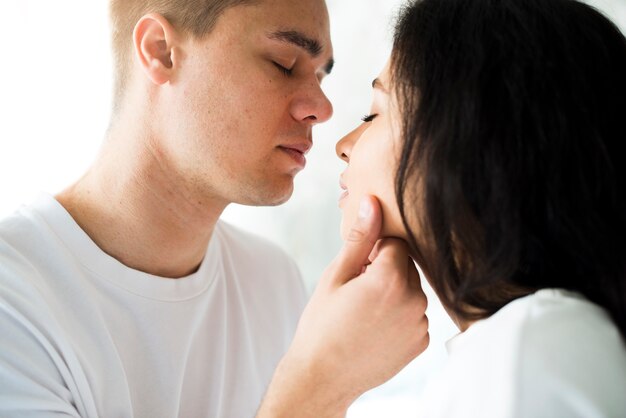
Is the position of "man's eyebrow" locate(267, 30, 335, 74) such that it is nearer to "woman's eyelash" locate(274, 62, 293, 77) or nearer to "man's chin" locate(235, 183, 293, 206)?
"woman's eyelash" locate(274, 62, 293, 77)

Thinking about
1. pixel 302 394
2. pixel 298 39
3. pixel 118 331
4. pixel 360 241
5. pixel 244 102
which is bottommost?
pixel 302 394

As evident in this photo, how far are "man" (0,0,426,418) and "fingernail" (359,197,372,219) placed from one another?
0.37m

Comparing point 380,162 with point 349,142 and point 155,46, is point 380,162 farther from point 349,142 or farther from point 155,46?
point 155,46

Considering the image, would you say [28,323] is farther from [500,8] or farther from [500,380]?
[500,8]

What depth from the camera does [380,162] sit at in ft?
3.59

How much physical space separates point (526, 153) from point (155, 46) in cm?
84

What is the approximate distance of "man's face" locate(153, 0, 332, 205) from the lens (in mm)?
A: 1403

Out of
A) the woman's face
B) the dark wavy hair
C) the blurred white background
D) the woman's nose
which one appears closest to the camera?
the dark wavy hair

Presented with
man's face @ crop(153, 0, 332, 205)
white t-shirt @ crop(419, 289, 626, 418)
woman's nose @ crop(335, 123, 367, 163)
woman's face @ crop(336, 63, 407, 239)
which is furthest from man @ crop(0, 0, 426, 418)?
white t-shirt @ crop(419, 289, 626, 418)

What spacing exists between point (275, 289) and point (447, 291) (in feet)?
2.50

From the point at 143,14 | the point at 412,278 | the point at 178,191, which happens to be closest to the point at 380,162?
the point at 412,278

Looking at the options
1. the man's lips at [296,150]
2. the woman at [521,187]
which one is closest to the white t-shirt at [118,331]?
the man's lips at [296,150]

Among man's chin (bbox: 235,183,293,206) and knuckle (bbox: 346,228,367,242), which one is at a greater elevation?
man's chin (bbox: 235,183,293,206)

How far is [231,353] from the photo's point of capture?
152 cm
